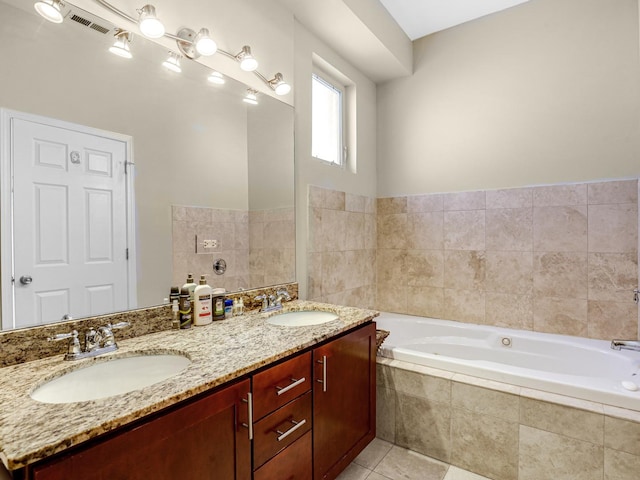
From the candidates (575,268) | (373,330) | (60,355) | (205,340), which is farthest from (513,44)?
(60,355)

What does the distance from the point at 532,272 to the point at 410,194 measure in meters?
1.12

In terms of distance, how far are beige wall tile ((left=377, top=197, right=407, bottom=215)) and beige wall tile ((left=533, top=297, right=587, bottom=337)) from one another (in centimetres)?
125

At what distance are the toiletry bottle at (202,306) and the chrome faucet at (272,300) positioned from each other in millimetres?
352

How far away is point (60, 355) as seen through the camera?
3.81 ft

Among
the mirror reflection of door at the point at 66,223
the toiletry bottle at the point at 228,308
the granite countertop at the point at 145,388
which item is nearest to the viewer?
the granite countertop at the point at 145,388

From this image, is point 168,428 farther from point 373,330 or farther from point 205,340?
point 373,330

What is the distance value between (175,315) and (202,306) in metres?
0.12

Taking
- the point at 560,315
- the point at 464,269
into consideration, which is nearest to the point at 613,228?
the point at 560,315

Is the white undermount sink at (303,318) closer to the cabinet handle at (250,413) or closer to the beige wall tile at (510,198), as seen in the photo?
the cabinet handle at (250,413)

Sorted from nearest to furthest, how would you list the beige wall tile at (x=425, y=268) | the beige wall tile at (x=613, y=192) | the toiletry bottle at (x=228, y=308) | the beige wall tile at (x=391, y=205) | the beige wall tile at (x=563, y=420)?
the beige wall tile at (x=563, y=420)
the toiletry bottle at (x=228, y=308)
the beige wall tile at (x=613, y=192)
the beige wall tile at (x=425, y=268)
the beige wall tile at (x=391, y=205)

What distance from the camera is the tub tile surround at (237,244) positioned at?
162 centimetres

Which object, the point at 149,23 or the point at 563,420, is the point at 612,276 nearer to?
the point at 563,420

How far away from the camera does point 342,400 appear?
1.59m

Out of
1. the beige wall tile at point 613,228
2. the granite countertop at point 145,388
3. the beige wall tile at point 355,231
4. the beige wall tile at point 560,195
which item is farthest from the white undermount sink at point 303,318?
the beige wall tile at point 613,228
